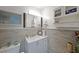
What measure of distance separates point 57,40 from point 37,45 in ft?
0.80

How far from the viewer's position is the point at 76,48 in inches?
49.9

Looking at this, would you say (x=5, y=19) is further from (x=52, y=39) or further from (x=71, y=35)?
(x=71, y=35)

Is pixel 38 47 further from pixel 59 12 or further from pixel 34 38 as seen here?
pixel 59 12

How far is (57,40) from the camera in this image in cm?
131

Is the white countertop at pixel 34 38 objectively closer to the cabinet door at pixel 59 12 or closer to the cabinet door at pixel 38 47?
the cabinet door at pixel 38 47

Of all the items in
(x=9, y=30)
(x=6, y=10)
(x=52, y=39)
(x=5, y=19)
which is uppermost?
(x=6, y=10)

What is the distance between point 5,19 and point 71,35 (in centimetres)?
78

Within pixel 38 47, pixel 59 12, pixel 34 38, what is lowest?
pixel 38 47

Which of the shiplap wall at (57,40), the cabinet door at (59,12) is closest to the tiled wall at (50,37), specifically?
the shiplap wall at (57,40)

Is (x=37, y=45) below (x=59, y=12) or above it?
below

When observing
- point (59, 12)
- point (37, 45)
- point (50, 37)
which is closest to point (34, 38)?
point (37, 45)

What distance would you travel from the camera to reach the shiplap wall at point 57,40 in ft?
4.22

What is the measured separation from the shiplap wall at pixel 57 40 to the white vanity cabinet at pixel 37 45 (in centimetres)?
6
